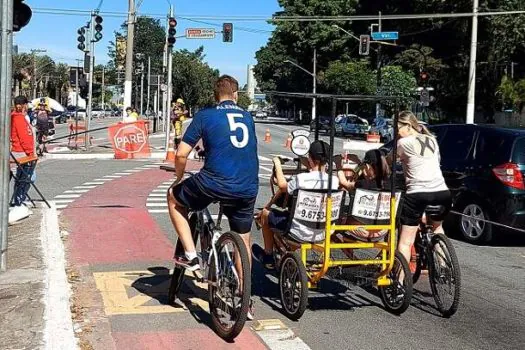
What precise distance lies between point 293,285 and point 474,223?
482 centimetres

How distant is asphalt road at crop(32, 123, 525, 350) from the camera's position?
5.48 meters

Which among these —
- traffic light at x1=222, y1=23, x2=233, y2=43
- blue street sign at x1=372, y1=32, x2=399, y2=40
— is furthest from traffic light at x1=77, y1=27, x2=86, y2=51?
blue street sign at x1=372, y1=32, x2=399, y2=40

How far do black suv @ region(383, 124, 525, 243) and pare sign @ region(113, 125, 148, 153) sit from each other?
52.5 feet

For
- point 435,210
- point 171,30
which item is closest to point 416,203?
point 435,210

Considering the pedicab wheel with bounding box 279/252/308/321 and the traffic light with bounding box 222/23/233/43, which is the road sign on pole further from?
the pedicab wheel with bounding box 279/252/308/321

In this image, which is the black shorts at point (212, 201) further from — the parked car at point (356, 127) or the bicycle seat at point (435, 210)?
the parked car at point (356, 127)

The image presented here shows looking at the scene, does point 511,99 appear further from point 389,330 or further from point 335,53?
point 389,330

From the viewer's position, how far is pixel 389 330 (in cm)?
576

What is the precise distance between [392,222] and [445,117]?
5024 cm

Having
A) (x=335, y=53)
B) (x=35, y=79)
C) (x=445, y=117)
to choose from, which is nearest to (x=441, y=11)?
(x=445, y=117)

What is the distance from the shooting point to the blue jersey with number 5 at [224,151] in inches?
214

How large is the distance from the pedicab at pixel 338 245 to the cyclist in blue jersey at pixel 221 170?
62 centimetres

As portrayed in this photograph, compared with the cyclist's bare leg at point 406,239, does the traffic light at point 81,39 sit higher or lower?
higher

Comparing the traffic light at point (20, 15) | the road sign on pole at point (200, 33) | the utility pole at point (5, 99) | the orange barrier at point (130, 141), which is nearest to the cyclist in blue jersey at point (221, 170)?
the utility pole at point (5, 99)
